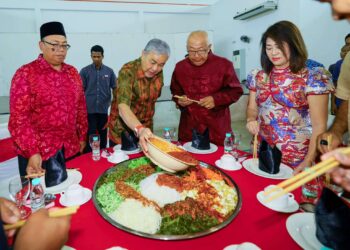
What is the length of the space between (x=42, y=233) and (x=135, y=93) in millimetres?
1667

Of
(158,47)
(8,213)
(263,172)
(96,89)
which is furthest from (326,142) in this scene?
(96,89)

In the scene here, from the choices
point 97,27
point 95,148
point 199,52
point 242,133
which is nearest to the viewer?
point 95,148

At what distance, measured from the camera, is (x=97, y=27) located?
8.02 metres

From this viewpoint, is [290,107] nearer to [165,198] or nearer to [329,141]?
[329,141]

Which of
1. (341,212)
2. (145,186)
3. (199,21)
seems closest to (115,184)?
(145,186)

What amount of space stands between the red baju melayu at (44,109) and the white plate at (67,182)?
58cm

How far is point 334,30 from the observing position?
502 cm

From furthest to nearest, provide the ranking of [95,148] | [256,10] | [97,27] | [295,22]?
1. [97,27]
2. [256,10]
3. [295,22]
4. [95,148]

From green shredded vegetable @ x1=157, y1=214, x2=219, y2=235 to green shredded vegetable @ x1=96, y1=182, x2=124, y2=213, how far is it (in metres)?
0.27

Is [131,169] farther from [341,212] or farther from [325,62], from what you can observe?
[325,62]

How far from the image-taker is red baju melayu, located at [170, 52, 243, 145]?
276cm

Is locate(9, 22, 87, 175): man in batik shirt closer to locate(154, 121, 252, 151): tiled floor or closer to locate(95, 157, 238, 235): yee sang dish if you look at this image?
locate(95, 157, 238, 235): yee sang dish

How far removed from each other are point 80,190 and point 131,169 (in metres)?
0.40

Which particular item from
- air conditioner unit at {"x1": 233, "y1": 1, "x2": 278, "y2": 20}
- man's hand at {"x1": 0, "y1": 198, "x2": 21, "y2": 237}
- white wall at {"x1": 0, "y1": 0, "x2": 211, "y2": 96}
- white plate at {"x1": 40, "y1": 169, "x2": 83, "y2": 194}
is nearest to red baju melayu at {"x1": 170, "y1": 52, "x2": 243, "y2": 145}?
white plate at {"x1": 40, "y1": 169, "x2": 83, "y2": 194}
